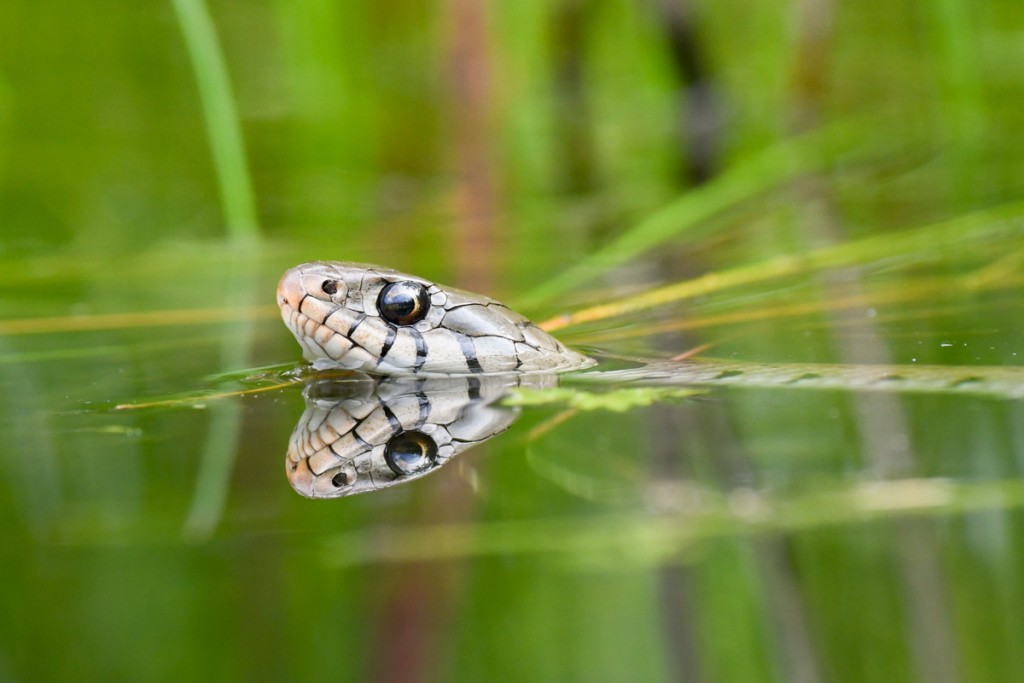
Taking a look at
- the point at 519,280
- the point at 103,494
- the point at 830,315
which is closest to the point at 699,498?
the point at 103,494

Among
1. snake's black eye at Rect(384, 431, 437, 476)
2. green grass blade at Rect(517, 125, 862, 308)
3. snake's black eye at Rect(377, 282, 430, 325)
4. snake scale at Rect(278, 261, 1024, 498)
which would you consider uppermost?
green grass blade at Rect(517, 125, 862, 308)

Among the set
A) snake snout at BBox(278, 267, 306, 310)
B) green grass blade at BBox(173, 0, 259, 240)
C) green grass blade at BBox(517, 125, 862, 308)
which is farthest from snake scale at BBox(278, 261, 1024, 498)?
green grass blade at BBox(173, 0, 259, 240)

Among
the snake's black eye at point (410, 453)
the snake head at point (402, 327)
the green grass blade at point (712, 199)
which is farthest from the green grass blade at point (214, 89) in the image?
the snake's black eye at point (410, 453)

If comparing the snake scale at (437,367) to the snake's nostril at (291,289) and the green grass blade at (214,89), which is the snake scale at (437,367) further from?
the green grass blade at (214,89)

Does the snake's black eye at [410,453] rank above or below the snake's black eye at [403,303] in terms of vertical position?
below

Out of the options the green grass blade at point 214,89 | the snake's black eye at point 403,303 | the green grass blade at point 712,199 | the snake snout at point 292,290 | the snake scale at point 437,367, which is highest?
the green grass blade at point 214,89

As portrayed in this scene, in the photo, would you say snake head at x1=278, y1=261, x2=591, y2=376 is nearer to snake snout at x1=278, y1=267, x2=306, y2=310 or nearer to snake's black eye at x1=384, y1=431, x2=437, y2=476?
snake snout at x1=278, y1=267, x2=306, y2=310

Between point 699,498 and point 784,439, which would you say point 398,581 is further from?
point 784,439
